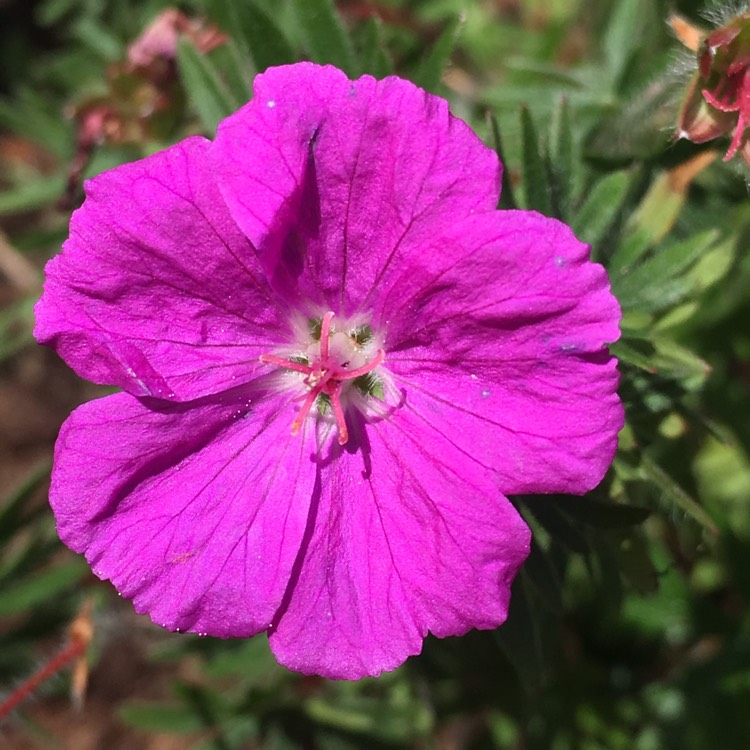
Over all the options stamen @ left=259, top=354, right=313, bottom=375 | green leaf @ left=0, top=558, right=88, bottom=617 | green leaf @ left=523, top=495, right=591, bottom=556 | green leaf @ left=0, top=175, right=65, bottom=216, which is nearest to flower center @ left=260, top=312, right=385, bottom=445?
stamen @ left=259, top=354, right=313, bottom=375

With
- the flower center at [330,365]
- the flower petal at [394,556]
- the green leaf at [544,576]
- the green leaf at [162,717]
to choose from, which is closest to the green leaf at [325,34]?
the flower center at [330,365]

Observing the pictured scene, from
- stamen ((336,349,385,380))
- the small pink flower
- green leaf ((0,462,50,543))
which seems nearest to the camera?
stamen ((336,349,385,380))

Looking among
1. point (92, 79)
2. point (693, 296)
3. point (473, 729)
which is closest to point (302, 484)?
point (693, 296)

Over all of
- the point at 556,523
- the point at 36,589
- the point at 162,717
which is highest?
the point at 556,523

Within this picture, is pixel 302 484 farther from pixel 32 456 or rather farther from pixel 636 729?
pixel 32 456

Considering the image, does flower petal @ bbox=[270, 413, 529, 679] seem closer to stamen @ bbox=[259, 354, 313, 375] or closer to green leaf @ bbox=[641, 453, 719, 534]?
stamen @ bbox=[259, 354, 313, 375]

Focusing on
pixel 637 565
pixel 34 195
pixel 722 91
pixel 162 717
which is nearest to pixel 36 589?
pixel 162 717

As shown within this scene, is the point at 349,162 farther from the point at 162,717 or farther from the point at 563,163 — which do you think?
the point at 162,717
